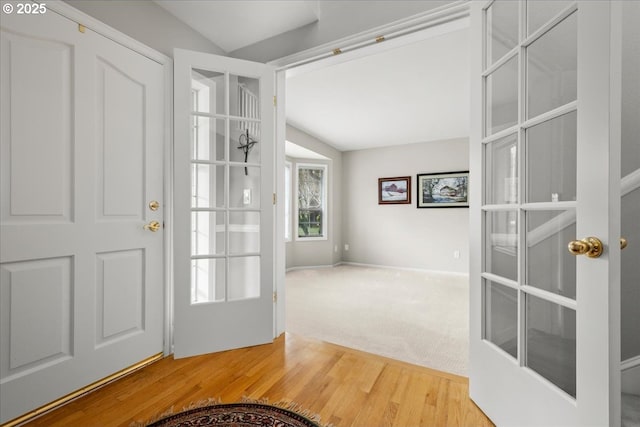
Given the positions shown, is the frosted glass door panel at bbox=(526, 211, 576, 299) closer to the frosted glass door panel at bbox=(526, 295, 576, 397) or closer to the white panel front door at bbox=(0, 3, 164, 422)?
the frosted glass door panel at bbox=(526, 295, 576, 397)

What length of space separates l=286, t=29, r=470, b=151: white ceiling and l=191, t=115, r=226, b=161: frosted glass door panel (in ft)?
4.94

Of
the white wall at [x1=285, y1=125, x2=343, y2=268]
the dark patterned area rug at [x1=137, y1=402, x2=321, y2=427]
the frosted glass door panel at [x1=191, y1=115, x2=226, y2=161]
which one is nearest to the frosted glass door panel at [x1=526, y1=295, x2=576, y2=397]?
the dark patterned area rug at [x1=137, y1=402, x2=321, y2=427]

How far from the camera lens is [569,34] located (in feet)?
3.34

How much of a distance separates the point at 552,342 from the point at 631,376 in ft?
1.65

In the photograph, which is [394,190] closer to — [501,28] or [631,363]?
[501,28]

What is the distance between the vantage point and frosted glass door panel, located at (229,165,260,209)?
7.04ft

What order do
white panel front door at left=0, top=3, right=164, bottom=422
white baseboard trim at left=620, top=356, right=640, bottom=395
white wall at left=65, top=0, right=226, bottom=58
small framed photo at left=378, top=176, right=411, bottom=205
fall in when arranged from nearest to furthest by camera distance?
1. white baseboard trim at left=620, top=356, right=640, bottom=395
2. white panel front door at left=0, top=3, right=164, bottom=422
3. white wall at left=65, top=0, right=226, bottom=58
4. small framed photo at left=378, top=176, right=411, bottom=205

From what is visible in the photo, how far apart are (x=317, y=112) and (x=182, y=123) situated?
8.54 feet

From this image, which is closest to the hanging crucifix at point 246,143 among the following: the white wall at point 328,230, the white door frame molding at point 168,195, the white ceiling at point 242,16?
the white door frame molding at point 168,195

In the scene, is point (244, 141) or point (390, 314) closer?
point (244, 141)

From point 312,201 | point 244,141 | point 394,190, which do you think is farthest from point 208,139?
point 394,190

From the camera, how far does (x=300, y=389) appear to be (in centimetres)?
163

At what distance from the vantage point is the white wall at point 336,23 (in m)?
1.76

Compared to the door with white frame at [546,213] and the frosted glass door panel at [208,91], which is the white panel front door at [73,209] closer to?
the frosted glass door panel at [208,91]
